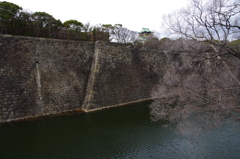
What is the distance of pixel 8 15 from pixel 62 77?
6.44m

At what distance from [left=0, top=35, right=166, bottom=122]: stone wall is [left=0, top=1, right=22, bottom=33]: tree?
11.7ft

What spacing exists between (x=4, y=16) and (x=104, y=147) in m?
12.1

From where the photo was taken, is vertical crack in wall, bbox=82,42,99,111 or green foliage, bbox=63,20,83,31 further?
green foliage, bbox=63,20,83,31

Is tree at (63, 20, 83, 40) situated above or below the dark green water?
above

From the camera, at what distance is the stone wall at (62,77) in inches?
374

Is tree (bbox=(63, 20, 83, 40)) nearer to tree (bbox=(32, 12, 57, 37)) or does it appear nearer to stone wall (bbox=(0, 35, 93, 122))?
tree (bbox=(32, 12, 57, 37))

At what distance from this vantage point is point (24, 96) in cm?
955

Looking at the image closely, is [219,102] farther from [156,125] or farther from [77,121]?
[77,121]

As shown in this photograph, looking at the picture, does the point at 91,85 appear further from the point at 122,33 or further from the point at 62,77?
the point at 122,33

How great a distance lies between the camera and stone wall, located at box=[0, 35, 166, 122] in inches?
374

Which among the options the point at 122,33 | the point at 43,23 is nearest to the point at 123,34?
the point at 122,33

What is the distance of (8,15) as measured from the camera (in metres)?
12.6

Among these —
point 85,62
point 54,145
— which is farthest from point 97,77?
point 54,145

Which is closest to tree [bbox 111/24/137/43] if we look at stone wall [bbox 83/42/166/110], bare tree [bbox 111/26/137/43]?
bare tree [bbox 111/26/137/43]
